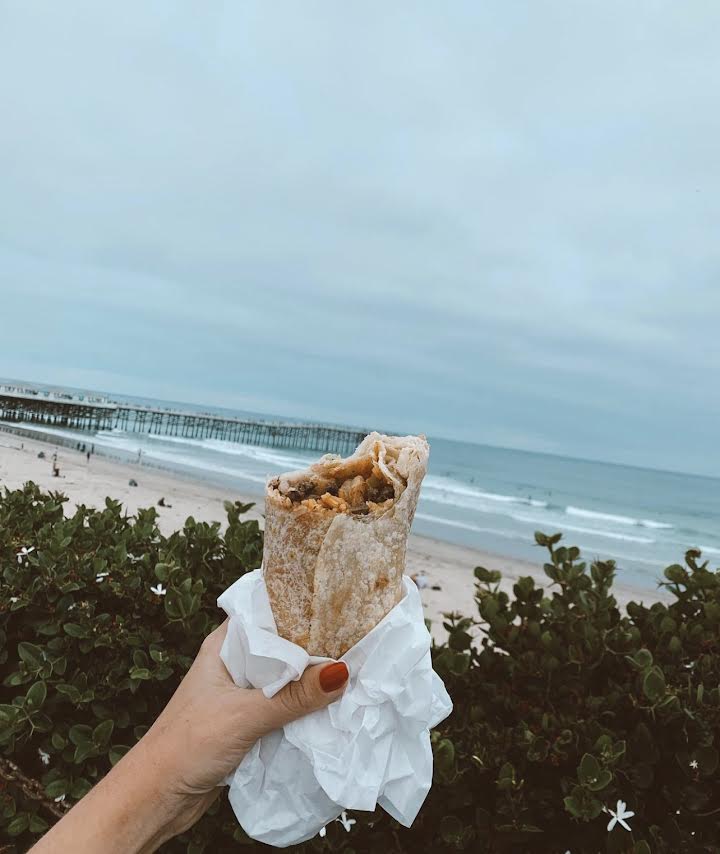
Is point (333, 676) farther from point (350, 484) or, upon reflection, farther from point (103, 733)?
point (103, 733)

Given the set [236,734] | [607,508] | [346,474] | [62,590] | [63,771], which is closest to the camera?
[236,734]

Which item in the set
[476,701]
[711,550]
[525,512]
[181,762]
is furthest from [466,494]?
[181,762]

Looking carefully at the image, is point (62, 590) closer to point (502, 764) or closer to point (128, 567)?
point (128, 567)

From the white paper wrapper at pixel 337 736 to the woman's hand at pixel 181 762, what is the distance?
5 centimetres

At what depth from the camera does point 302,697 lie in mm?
1510

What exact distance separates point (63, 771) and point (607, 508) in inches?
1871

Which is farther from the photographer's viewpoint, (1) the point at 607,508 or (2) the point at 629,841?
(1) the point at 607,508

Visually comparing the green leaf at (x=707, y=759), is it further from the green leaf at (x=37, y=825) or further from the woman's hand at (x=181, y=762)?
the green leaf at (x=37, y=825)

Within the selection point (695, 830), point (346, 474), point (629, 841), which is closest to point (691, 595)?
point (695, 830)

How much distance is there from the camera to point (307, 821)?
5.04 feet

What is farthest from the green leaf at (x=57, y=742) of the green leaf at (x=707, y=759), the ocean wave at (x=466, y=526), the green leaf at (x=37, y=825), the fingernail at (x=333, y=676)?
the ocean wave at (x=466, y=526)

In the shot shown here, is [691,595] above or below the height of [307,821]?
above

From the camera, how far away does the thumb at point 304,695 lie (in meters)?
1.50

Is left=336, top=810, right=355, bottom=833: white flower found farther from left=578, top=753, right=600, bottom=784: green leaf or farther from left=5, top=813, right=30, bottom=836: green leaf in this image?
left=5, top=813, right=30, bottom=836: green leaf
